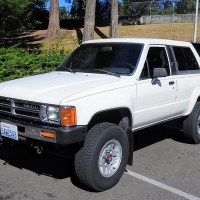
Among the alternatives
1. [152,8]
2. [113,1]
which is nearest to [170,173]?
[113,1]

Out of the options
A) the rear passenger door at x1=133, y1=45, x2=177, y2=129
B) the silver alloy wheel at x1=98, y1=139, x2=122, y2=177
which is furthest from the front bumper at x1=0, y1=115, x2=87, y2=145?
the rear passenger door at x1=133, y1=45, x2=177, y2=129

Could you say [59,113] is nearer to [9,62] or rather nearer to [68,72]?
[68,72]

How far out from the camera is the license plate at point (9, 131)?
164 inches

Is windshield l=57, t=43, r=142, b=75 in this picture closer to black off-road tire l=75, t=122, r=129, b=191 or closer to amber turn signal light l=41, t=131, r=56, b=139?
black off-road tire l=75, t=122, r=129, b=191

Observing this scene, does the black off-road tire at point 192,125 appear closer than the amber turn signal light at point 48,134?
No

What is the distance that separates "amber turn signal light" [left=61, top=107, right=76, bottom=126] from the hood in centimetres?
14

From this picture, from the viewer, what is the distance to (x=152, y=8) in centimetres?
3541

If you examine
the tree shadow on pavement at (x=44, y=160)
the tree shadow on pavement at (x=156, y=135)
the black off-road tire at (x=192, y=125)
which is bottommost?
the tree shadow on pavement at (x=156, y=135)

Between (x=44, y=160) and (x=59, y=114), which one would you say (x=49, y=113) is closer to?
(x=59, y=114)

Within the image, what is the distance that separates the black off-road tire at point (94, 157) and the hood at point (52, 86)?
1.79 feet

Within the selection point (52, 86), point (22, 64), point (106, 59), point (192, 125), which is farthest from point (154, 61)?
point (22, 64)

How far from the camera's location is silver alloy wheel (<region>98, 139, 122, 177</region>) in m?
4.20

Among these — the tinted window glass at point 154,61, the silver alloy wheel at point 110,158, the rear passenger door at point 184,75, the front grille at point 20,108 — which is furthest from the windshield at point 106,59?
the front grille at point 20,108

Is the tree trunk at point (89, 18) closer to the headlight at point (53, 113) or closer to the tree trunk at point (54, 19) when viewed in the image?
the tree trunk at point (54, 19)
